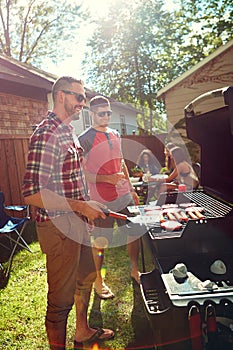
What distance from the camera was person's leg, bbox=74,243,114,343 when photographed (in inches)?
91.4

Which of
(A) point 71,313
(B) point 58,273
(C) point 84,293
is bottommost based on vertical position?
(A) point 71,313

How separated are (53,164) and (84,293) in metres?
1.20

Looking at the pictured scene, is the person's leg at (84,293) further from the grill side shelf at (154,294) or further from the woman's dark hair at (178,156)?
the woman's dark hair at (178,156)

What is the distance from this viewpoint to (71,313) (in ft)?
9.86

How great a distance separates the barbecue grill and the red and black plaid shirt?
640 millimetres

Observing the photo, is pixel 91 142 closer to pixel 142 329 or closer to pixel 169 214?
pixel 169 214

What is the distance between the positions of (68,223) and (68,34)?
21.4 meters

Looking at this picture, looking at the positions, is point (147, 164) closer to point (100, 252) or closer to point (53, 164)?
point (100, 252)

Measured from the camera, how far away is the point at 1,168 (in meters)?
6.55

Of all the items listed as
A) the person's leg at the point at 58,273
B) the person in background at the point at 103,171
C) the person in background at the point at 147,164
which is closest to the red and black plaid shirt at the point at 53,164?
the person's leg at the point at 58,273

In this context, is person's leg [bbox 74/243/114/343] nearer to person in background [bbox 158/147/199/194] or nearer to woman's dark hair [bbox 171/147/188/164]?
person in background [bbox 158/147/199/194]

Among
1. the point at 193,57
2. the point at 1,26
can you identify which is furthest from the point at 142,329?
the point at 193,57

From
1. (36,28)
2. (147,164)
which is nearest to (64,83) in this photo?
(147,164)

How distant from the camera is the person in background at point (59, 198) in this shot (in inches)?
72.0
